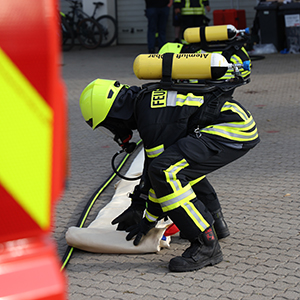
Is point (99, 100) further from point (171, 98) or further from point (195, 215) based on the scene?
point (195, 215)

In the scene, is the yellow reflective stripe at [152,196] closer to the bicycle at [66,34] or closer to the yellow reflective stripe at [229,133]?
the yellow reflective stripe at [229,133]

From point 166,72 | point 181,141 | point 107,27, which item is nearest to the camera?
point 181,141

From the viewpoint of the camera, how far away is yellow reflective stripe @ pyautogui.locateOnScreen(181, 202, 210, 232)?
280 centimetres

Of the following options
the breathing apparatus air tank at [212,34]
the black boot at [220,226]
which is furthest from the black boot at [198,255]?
the breathing apparatus air tank at [212,34]

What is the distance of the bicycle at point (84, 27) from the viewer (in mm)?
14654

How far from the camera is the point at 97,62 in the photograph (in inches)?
499

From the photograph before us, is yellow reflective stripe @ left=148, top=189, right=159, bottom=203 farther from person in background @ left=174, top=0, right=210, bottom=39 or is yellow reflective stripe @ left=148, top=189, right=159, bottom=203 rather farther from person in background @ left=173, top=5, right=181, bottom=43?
person in background @ left=173, top=5, right=181, bottom=43

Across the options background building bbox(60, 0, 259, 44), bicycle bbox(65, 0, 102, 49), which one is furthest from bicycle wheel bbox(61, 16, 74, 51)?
background building bbox(60, 0, 259, 44)

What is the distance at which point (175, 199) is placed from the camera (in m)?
2.79

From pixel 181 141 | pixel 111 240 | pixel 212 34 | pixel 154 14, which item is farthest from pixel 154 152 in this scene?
pixel 154 14

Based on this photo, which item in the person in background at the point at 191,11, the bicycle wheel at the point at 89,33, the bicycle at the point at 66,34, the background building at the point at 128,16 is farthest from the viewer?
the background building at the point at 128,16

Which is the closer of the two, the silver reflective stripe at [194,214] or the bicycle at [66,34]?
the silver reflective stripe at [194,214]

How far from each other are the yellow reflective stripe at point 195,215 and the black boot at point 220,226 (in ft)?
1.44

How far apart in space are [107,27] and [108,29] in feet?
0.26
